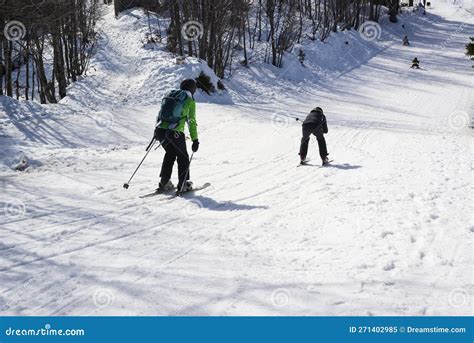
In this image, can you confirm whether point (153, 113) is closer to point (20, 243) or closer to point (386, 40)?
point (20, 243)

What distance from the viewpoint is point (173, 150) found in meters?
6.93

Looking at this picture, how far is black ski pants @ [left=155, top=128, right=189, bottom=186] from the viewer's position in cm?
683

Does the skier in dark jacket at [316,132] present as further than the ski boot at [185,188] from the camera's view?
Yes
